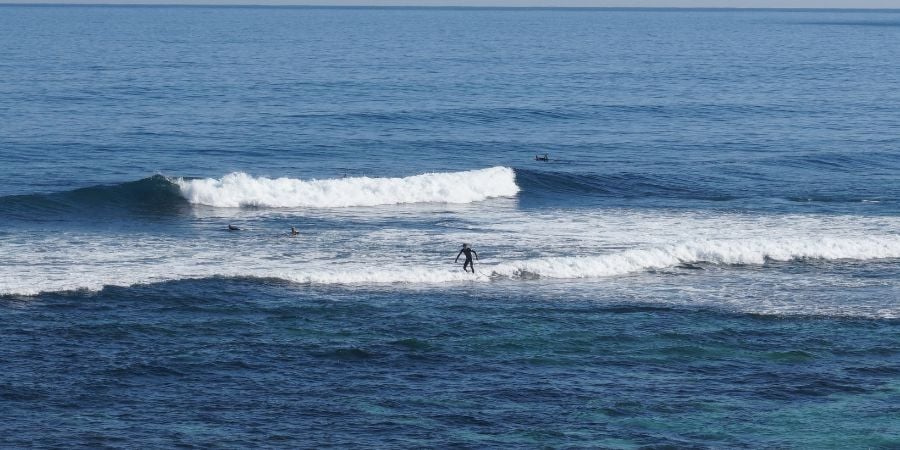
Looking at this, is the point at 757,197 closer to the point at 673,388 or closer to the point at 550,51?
the point at 673,388

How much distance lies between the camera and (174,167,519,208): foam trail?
48.7 m

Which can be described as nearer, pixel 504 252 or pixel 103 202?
pixel 504 252

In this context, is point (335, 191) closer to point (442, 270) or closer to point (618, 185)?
A: point (618, 185)

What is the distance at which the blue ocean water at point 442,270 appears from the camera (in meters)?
24.9

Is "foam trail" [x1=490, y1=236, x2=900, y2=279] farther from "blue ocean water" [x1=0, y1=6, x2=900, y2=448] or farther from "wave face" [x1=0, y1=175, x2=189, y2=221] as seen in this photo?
"wave face" [x1=0, y1=175, x2=189, y2=221]

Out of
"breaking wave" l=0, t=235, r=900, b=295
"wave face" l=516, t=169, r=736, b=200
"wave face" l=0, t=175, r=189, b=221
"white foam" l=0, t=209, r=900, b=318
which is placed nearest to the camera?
"breaking wave" l=0, t=235, r=900, b=295

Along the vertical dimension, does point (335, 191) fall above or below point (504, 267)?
above

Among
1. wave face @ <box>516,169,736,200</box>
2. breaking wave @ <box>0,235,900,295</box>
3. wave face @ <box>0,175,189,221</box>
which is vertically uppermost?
wave face @ <box>516,169,736,200</box>

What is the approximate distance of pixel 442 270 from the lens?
36656 mm

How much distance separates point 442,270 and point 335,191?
13.8 metres

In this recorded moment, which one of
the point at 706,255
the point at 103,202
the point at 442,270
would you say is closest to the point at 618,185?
the point at 706,255

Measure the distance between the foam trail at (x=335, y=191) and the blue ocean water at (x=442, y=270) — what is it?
14 centimetres

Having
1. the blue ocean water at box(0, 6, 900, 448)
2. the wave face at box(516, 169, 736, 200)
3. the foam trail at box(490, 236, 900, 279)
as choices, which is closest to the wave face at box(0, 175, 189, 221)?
the blue ocean water at box(0, 6, 900, 448)

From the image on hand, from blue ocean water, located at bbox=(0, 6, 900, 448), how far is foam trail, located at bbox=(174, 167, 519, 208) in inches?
5.5
